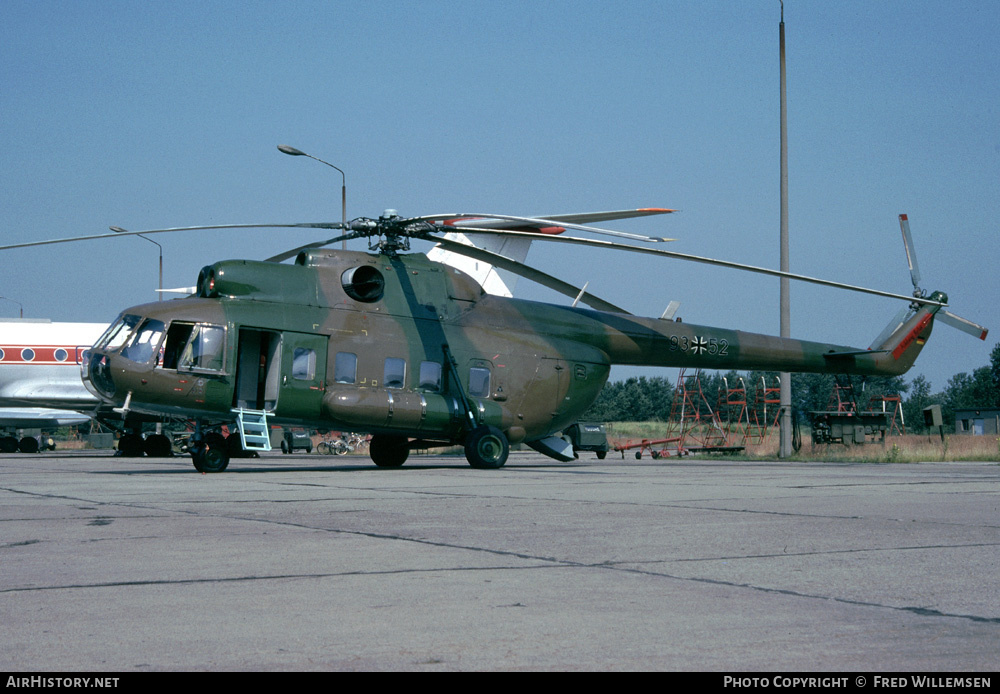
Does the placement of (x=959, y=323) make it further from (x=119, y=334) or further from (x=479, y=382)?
(x=119, y=334)

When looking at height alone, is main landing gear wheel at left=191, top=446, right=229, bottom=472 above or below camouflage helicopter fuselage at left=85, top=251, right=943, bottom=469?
below

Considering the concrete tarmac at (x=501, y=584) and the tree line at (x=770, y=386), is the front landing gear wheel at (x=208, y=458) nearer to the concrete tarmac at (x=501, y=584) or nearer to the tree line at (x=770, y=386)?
the concrete tarmac at (x=501, y=584)

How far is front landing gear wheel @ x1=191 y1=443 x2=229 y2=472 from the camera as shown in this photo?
1722cm

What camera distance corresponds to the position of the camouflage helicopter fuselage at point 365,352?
16844mm

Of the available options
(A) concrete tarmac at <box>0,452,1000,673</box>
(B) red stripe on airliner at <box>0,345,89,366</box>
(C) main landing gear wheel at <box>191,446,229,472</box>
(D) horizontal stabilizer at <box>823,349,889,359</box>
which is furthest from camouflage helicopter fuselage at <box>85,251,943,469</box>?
(B) red stripe on airliner at <box>0,345,89,366</box>

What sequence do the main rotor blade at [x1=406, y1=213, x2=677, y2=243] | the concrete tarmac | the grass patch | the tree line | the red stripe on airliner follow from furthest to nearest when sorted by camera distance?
1. the tree line
2. the red stripe on airliner
3. the grass patch
4. the main rotor blade at [x1=406, y1=213, x2=677, y2=243]
5. the concrete tarmac

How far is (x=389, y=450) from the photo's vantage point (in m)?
20.1

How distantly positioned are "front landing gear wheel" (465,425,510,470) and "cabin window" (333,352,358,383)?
8.00 ft

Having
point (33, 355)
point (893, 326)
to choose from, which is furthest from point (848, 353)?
point (33, 355)

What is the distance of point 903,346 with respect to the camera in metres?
24.6

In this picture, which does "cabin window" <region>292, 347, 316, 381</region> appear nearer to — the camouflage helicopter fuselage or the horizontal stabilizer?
the camouflage helicopter fuselage

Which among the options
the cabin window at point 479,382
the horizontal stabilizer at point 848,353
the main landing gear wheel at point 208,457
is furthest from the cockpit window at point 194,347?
the horizontal stabilizer at point 848,353

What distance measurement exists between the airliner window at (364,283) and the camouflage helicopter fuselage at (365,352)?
2 centimetres

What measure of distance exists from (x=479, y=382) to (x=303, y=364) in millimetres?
3403
